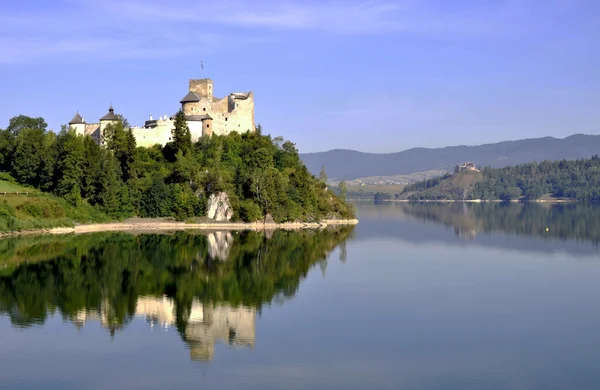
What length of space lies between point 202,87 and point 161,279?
35.8 metres

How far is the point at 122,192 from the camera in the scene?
63.2m

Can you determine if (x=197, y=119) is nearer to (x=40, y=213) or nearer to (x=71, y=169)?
(x=71, y=169)

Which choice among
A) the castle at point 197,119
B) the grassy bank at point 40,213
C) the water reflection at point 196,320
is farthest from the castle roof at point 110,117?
the water reflection at point 196,320

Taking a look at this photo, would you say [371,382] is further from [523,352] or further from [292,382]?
[523,352]

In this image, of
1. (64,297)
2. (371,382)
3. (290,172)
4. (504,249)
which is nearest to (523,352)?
(371,382)

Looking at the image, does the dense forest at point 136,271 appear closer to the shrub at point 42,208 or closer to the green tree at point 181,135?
the shrub at point 42,208

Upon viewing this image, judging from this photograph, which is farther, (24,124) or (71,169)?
(24,124)

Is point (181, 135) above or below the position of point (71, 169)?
above

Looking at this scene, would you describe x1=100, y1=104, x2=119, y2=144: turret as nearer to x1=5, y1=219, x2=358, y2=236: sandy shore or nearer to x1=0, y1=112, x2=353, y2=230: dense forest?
x1=0, y1=112, x2=353, y2=230: dense forest

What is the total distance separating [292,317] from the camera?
2730 centimetres

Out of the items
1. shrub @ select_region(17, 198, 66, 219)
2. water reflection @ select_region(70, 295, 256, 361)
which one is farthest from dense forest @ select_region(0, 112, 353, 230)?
water reflection @ select_region(70, 295, 256, 361)

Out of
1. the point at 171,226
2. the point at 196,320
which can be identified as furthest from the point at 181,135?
the point at 196,320

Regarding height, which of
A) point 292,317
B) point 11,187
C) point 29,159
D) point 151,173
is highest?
point 29,159

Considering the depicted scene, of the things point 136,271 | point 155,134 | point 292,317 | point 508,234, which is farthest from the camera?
point 155,134
